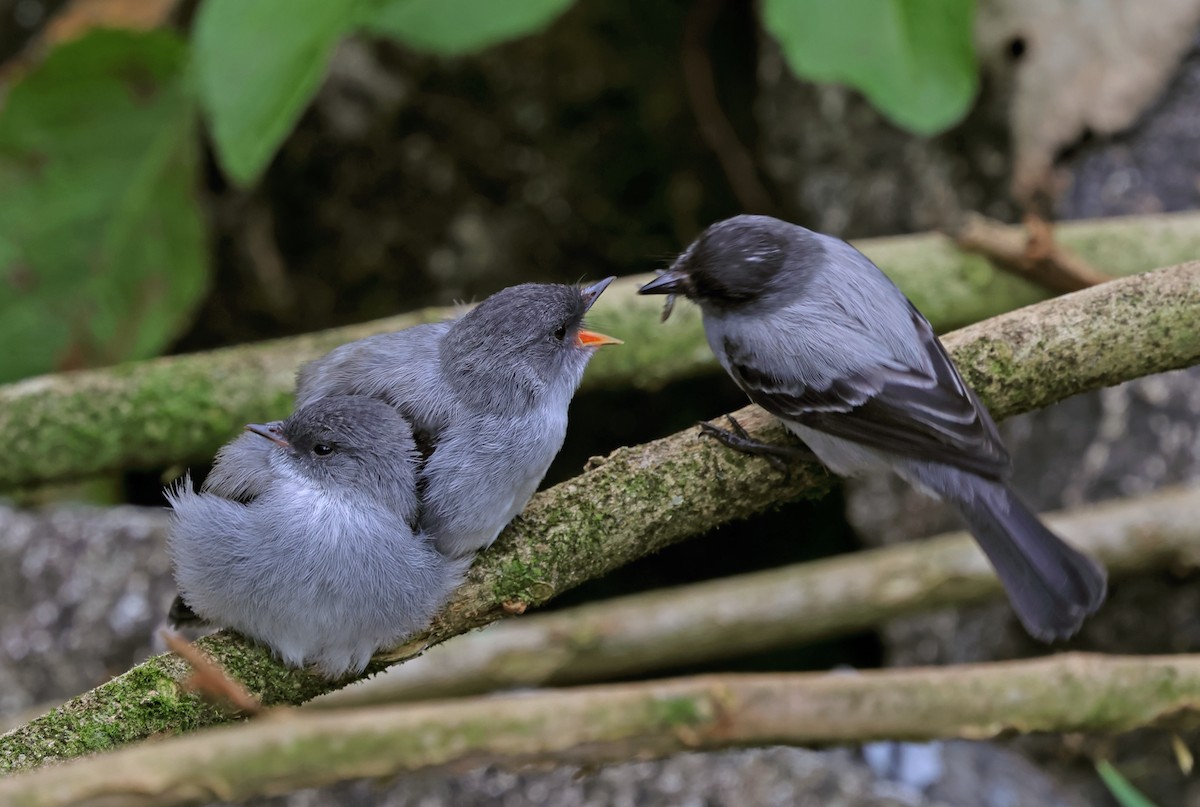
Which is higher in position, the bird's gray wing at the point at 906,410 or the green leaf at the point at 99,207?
the green leaf at the point at 99,207

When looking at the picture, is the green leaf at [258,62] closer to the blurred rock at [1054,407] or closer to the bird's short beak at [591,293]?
the bird's short beak at [591,293]

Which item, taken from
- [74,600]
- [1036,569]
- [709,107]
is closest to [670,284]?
[1036,569]

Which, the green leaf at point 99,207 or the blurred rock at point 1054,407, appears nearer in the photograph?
the blurred rock at point 1054,407

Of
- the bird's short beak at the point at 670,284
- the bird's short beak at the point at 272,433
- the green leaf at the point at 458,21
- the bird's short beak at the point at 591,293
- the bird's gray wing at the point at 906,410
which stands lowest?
the bird's gray wing at the point at 906,410

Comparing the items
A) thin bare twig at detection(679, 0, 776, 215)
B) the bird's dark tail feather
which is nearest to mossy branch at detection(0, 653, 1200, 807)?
the bird's dark tail feather

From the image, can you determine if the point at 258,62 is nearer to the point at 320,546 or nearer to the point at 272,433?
the point at 272,433

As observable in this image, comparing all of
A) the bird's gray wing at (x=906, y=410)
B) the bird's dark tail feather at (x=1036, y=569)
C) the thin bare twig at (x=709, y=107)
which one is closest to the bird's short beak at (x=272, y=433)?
the bird's gray wing at (x=906, y=410)

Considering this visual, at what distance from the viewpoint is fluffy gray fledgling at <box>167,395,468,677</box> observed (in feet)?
6.50

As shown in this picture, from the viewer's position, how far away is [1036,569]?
237 cm

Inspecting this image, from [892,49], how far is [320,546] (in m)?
2.43

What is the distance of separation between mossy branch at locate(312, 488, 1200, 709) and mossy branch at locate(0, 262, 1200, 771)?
1.05m

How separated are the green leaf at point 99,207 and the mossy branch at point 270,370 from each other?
0.88m

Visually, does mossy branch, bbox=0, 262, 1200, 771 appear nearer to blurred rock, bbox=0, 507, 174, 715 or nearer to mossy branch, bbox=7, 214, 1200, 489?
mossy branch, bbox=7, 214, 1200, 489

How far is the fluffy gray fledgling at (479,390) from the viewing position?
212cm
